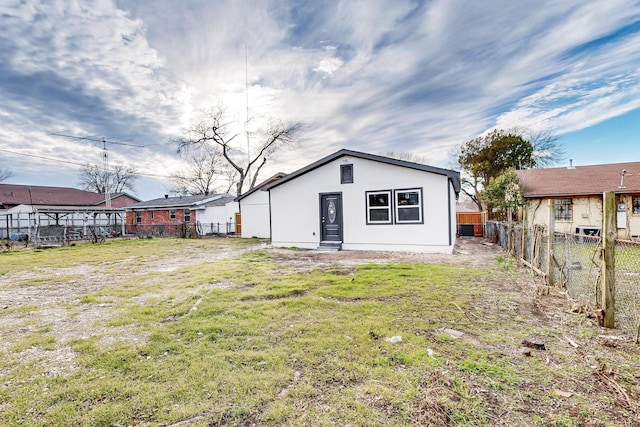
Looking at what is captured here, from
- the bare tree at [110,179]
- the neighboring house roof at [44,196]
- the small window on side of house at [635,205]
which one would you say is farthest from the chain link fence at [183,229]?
the small window on side of house at [635,205]

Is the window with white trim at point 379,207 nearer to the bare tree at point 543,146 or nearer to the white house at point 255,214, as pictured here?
the white house at point 255,214

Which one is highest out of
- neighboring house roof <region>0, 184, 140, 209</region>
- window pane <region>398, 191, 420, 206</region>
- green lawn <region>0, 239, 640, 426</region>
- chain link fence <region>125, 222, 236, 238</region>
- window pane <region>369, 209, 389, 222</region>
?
neighboring house roof <region>0, 184, 140, 209</region>

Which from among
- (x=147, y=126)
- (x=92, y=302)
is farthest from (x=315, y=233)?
(x=147, y=126)

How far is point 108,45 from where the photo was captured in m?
11.1

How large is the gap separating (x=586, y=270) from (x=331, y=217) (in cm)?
797

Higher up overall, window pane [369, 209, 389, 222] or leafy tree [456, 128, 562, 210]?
leafy tree [456, 128, 562, 210]

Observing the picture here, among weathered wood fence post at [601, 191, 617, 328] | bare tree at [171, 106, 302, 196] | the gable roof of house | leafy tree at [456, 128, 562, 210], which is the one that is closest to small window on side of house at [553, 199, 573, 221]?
leafy tree at [456, 128, 562, 210]

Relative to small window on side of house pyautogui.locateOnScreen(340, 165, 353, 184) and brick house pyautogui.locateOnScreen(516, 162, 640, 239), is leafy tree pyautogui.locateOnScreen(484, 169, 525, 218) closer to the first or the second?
brick house pyautogui.locateOnScreen(516, 162, 640, 239)

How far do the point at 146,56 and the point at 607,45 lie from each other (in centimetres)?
1644

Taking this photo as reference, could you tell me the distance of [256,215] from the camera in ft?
65.0

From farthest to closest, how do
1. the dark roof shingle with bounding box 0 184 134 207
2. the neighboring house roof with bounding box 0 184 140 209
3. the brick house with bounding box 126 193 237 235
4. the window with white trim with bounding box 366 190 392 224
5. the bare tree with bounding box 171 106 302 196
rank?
the dark roof shingle with bounding box 0 184 134 207 < the neighboring house roof with bounding box 0 184 140 209 < the bare tree with bounding box 171 106 302 196 < the brick house with bounding box 126 193 237 235 < the window with white trim with bounding box 366 190 392 224

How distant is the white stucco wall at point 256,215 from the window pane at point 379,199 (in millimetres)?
9448

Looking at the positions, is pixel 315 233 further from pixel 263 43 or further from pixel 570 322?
pixel 570 322

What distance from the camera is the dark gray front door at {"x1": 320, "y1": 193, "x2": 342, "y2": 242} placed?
1205 cm
